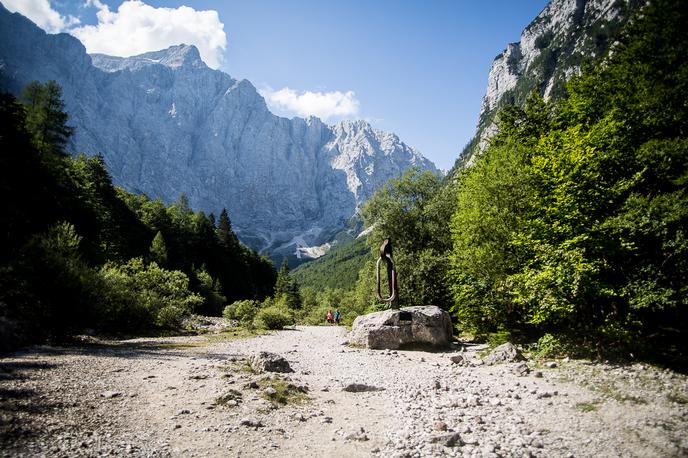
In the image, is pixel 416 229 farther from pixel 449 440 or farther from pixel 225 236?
pixel 225 236

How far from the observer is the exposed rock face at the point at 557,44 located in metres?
122

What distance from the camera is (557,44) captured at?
155375 mm

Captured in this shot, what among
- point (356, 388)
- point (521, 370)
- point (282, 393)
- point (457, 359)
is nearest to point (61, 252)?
point (282, 393)

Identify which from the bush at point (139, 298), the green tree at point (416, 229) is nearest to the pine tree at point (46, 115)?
the bush at point (139, 298)

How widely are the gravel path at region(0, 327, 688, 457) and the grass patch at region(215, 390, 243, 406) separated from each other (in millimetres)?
71

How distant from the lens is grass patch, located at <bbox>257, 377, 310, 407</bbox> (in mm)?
9312

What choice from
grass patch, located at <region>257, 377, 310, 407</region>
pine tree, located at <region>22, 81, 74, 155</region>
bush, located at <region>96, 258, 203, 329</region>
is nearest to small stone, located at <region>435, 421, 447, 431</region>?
grass patch, located at <region>257, 377, 310, 407</region>

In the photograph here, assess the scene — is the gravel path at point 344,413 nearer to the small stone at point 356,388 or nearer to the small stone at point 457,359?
the small stone at point 356,388

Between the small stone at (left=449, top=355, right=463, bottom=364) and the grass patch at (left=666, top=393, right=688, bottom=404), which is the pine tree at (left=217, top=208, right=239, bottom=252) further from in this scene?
the grass patch at (left=666, top=393, right=688, bottom=404)

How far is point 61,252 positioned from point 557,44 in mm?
195768

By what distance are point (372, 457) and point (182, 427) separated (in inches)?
159

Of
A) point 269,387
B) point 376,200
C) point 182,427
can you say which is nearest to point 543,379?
point 269,387

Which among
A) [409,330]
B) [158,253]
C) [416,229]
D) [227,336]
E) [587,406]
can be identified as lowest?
[227,336]

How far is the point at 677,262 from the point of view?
10.8 meters
